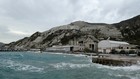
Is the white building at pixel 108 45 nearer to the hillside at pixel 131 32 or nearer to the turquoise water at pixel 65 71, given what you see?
the hillside at pixel 131 32

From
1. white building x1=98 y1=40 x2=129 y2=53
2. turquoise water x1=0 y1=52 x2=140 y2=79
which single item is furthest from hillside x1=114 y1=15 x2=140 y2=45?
turquoise water x1=0 y1=52 x2=140 y2=79

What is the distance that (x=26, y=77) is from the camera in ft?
92.2

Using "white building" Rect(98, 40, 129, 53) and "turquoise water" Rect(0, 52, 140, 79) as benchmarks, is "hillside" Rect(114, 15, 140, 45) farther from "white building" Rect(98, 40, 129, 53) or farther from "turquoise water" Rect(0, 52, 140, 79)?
"turquoise water" Rect(0, 52, 140, 79)

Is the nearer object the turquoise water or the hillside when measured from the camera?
the turquoise water

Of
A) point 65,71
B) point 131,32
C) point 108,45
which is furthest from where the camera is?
point 131,32

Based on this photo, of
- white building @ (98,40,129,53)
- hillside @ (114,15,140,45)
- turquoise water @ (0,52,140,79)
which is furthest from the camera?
hillside @ (114,15,140,45)

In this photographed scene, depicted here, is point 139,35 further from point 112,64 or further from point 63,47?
point 112,64

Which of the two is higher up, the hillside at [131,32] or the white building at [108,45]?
the hillside at [131,32]

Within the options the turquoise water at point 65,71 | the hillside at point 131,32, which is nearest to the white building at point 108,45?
the hillside at point 131,32

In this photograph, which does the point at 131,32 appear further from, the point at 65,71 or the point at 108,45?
the point at 65,71

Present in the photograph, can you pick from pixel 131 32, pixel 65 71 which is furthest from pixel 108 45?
pixel 65 71

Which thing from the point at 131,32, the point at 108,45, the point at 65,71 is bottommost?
the point at 65,71

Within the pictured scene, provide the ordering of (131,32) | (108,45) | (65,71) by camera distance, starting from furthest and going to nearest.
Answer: (131,32)
(108,45)
(65,71)

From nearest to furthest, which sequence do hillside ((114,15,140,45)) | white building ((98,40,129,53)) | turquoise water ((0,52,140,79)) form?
turquoise water ((0,52,140,79)) < white building ((98,40,129,53)) < hillside ((114,15,140,45))
